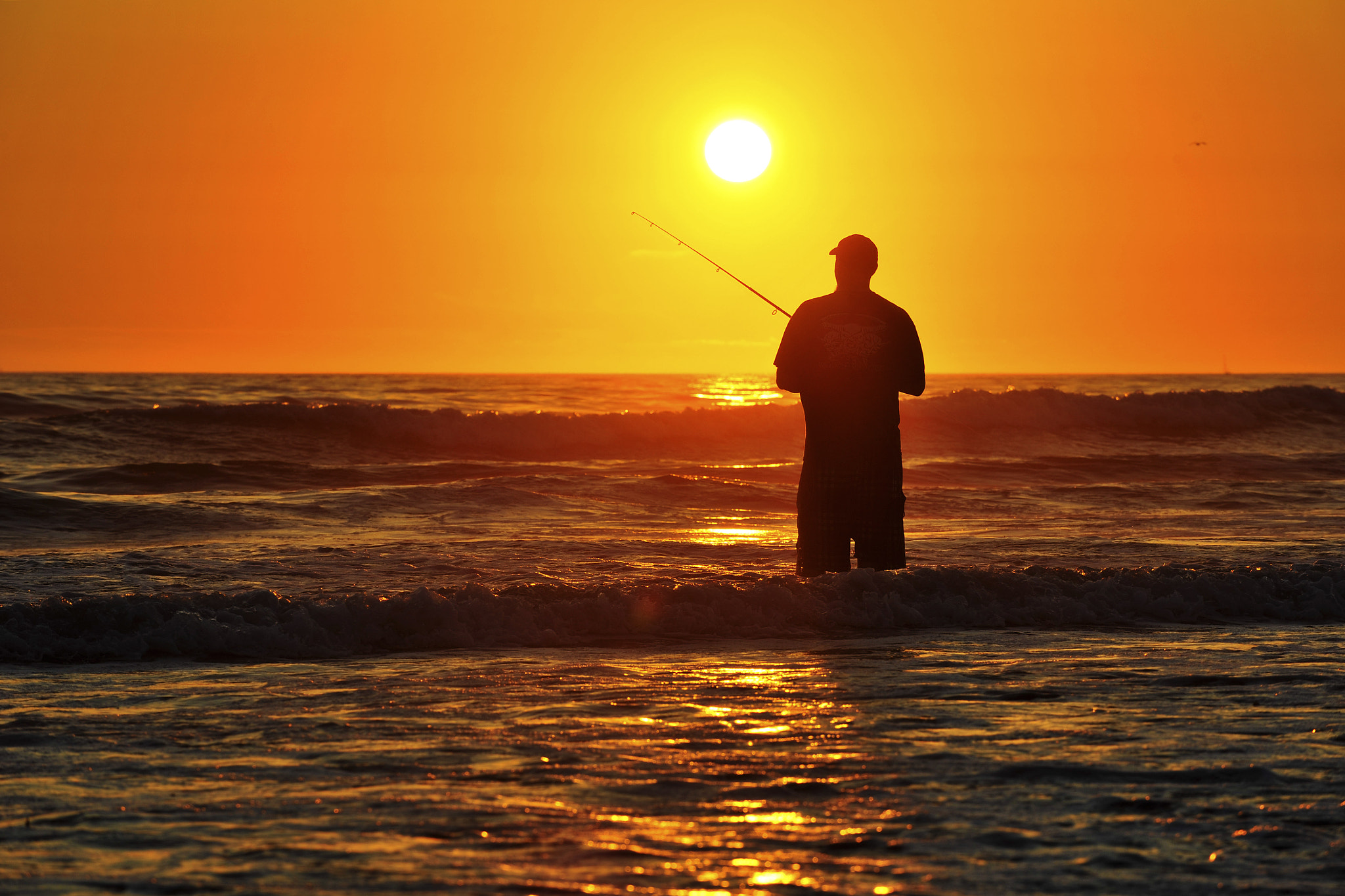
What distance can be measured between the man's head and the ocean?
143cm

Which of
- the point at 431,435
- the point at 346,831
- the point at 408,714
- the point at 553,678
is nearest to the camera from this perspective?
the point at 346,831

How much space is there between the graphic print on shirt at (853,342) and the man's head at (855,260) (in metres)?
0.20

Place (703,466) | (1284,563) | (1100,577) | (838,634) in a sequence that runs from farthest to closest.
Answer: (703,466) < (1284,563) < (1100,577) < (838,634)

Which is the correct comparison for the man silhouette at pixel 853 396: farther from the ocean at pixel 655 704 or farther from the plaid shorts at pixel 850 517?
the ocean at pixel 655 704

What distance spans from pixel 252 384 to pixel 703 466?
96.9 feet

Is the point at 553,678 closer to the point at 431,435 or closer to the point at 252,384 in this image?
the point at 431,435

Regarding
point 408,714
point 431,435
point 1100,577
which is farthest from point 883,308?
point 431,435

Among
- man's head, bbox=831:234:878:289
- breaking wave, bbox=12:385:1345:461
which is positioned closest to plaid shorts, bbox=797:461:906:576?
man's head, bbox=831:234:878:289

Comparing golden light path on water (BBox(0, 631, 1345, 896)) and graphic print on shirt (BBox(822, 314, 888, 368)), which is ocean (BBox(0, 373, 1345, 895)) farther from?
graphic print on shirt (BBox(822, 314, 888, 368))

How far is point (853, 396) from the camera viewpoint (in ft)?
17.3

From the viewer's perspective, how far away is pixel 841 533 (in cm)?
541

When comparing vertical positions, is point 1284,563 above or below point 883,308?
below

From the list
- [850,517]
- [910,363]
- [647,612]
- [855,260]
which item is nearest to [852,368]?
[910,363]

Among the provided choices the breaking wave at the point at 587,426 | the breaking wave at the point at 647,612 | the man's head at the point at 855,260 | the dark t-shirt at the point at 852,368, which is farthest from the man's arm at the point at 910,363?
Result: the breaking wave at the point at 587,426
